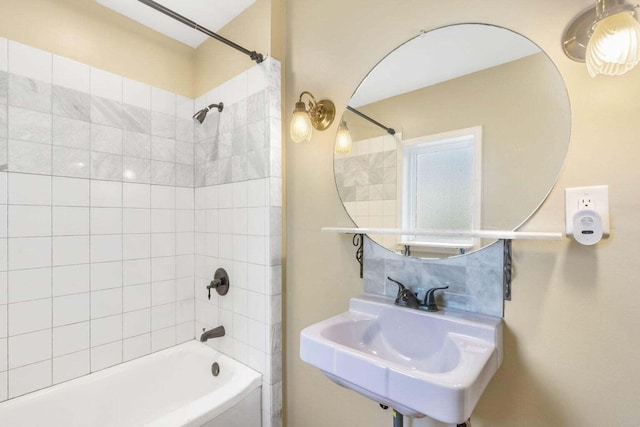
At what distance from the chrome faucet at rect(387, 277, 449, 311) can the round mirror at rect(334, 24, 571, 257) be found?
14 cm

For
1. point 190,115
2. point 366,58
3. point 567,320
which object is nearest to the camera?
point 567,320

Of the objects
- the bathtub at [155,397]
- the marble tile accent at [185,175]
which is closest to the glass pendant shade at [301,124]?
the marble tile accent at [185,175]

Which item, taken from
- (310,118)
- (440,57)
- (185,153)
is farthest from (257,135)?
(440,57)

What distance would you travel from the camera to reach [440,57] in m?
1.12

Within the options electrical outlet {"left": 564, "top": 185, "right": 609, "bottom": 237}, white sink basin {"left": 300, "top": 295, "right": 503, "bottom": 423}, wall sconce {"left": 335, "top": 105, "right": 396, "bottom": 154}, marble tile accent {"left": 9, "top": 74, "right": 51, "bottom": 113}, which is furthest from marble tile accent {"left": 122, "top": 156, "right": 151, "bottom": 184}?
electrical outlet {"left": 564, "top": 185, "right": 609, "bottom": 237}

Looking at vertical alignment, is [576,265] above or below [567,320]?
above

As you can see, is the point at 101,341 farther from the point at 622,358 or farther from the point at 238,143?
the point at 622,358

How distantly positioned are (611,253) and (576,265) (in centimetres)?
8

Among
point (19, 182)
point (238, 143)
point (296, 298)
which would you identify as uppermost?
point (238, 143)

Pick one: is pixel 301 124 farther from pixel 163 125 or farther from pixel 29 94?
pixel 29 94

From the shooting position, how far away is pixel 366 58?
132 centimetres

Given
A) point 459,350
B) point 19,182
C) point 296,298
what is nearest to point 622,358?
point 459,350

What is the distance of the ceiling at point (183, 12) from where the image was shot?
1679 mm

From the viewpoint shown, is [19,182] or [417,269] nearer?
[417,269]
